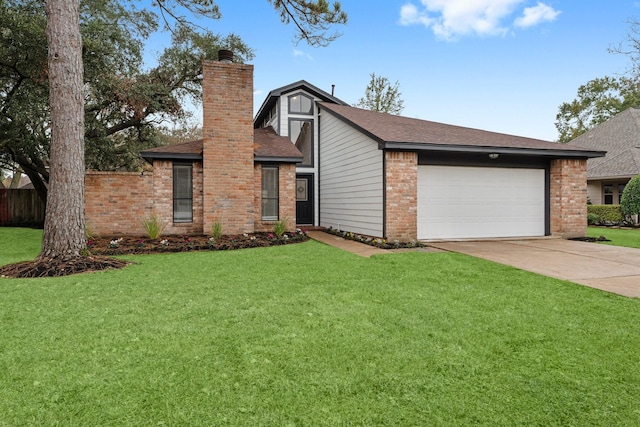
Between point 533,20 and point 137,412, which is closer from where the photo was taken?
point 137,412

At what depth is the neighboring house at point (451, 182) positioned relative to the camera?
9125 millimetres

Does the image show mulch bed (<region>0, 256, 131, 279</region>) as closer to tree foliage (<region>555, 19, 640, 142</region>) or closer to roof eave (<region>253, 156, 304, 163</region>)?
roof eave (<region>253, 156, 304, 163</region>)

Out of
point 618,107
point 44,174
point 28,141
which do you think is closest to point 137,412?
point 28,141

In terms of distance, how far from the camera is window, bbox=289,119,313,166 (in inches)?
571

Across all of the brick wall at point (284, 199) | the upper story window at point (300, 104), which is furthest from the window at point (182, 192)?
the upper story window at point (300, 104)

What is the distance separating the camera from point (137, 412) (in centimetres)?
211

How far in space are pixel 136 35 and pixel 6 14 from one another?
5476 mm

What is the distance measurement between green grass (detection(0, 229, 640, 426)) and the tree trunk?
5.22 feet

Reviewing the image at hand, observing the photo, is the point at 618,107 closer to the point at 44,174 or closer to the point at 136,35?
the point at 136,35

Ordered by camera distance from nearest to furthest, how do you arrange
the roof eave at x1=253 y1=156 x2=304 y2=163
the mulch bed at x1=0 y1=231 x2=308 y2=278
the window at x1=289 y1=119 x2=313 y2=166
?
the mulch bed at x1=0 y1=231 x2=308 y2=278 → the roof eave at x1=253 y1=156 x2=304 y2=163 → the window at x1=289 y1=119 x2=313 y2=166

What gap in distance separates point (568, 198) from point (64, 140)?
39.9ft

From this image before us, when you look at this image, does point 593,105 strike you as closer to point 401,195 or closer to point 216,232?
point 401,195

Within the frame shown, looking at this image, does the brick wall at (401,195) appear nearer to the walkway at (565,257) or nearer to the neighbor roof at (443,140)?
the neighbor roof at (443,140)

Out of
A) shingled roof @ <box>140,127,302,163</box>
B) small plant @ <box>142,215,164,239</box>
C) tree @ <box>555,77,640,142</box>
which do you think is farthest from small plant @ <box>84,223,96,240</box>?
tree @ <box>555,77,640,142</box>
